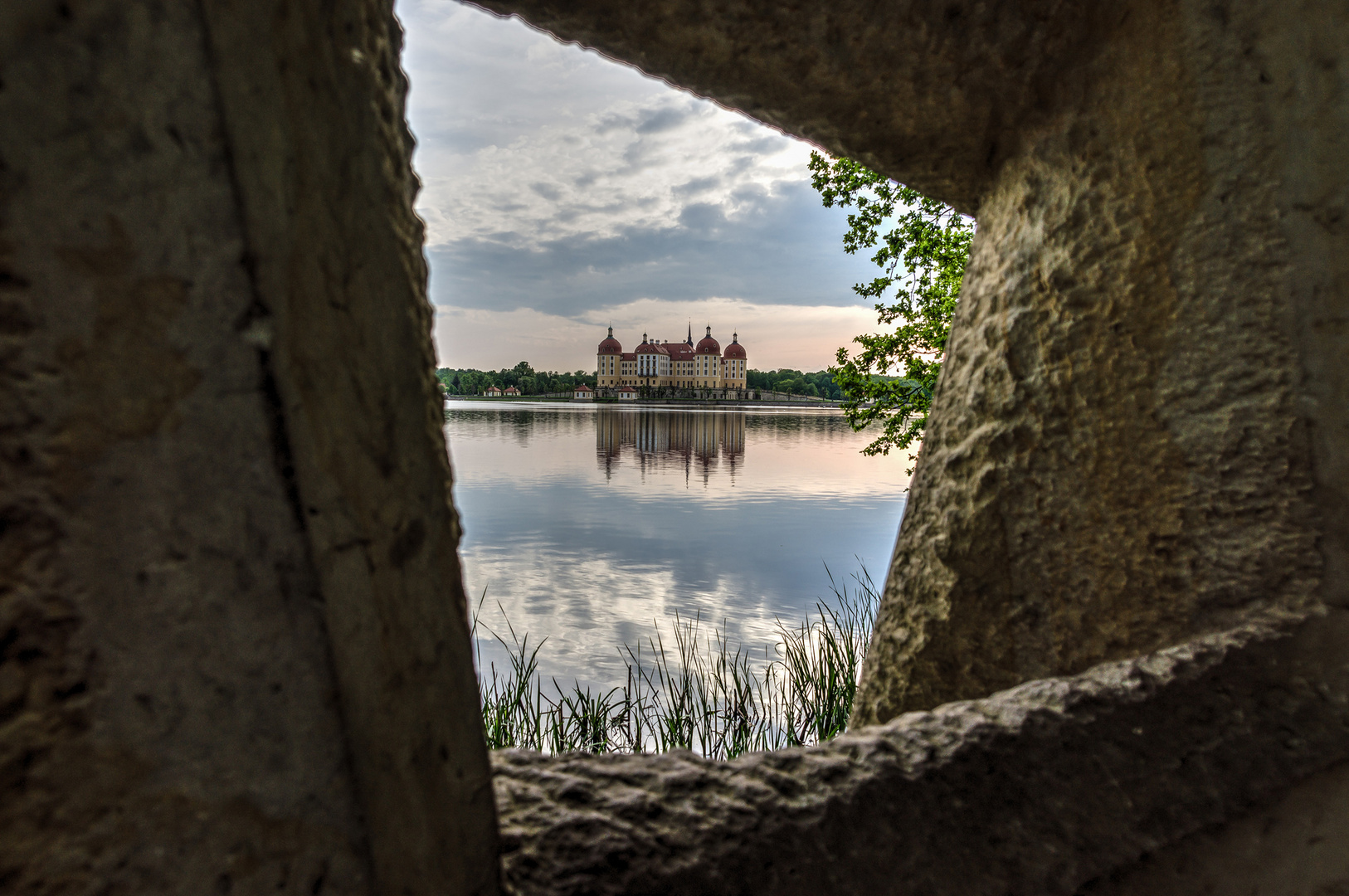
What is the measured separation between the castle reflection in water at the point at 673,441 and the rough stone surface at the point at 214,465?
13979 millimetres

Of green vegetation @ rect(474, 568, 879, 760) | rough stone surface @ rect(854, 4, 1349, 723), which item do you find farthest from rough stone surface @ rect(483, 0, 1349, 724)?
green vegetation @ rect(474, 568, 879, 760)

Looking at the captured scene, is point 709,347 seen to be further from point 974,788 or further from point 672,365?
point 974,788

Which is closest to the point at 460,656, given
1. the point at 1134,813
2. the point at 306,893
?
the point at 306,893

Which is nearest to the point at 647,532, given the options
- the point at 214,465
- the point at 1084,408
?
the point at 1084,408

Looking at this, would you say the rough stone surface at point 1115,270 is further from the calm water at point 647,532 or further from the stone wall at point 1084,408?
the calm water at point 647,532

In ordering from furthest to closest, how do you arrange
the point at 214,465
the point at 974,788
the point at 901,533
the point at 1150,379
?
the point at 901,533, the point at 1150,379, the point at 974,788, the point at 214,465

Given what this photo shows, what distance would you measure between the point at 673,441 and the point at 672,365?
1303 inches

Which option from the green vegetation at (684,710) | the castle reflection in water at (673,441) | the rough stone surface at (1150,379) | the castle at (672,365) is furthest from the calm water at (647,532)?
the castle at (672,365)

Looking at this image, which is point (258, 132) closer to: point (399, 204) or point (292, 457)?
point (399, 204)

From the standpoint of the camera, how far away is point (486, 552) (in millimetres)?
7770

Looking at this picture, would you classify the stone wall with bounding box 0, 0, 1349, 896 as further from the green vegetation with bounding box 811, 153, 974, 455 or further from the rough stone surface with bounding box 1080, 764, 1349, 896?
the green vegetation with bounding box 811, 153, 974, 455

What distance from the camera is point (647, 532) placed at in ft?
31.0

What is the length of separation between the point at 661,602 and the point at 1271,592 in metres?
5.29

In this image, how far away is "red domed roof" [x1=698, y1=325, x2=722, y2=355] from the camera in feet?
176
